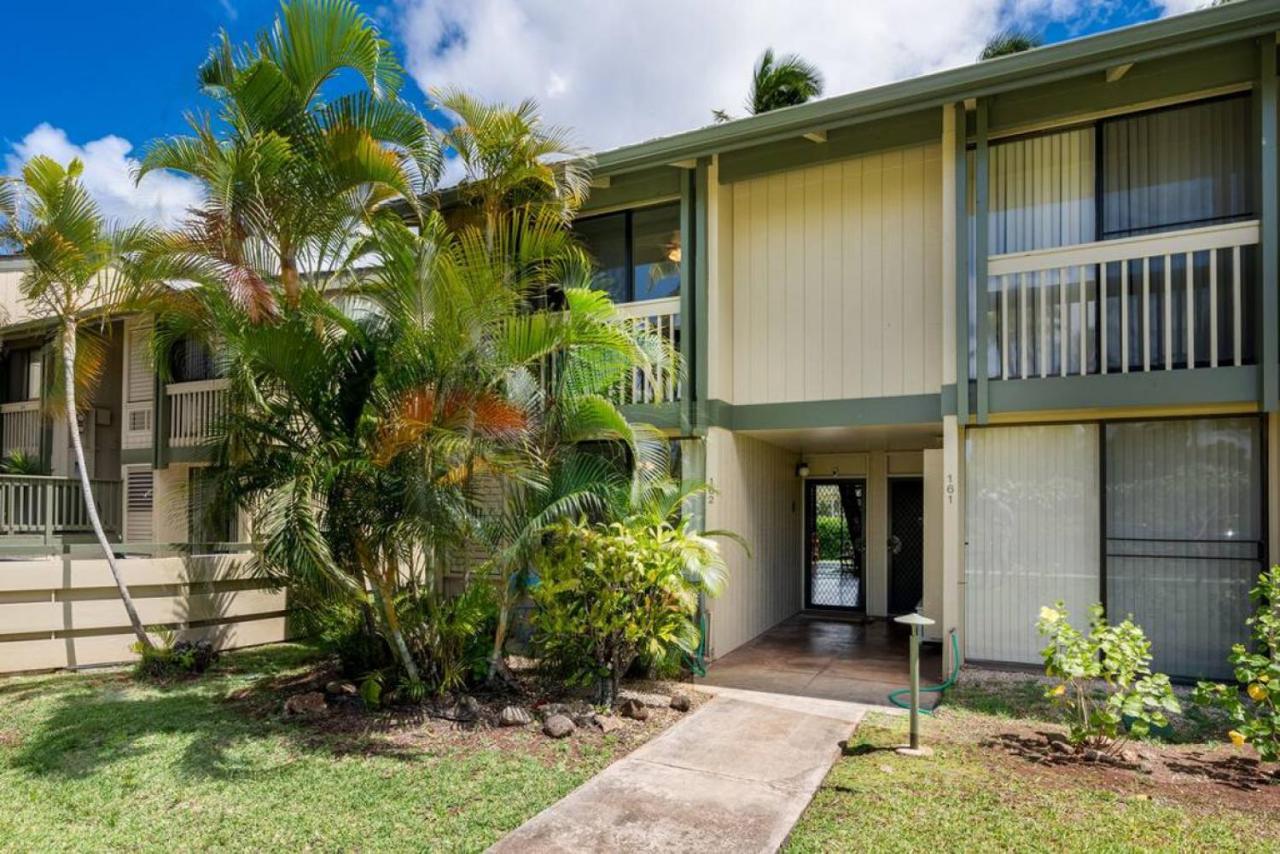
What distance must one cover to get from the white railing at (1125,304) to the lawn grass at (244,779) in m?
5.31

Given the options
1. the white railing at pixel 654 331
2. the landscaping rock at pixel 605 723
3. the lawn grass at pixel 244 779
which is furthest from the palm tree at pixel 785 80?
the lawn grass at pixel 244 779

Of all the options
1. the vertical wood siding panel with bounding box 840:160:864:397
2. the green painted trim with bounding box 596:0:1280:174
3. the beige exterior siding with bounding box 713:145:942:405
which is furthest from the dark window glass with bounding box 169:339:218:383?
the vertical wood siding panel with bounding box 840:160:864:397

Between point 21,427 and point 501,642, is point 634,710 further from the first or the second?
point 21,427

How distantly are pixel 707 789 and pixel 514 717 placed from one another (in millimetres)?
1787

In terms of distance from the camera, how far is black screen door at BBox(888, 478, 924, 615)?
11.1 m

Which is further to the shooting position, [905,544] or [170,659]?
[905,544]

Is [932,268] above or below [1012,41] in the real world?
below

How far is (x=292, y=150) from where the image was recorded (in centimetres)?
720

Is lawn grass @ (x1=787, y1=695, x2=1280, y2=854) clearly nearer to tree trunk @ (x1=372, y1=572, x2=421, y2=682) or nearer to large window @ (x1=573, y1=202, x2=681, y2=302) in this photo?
tree trunk @ (x1=372, y1=572, x2=421, y2=682)

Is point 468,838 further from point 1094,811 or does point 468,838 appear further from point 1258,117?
point 1258,117

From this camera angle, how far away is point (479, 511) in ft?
19.9

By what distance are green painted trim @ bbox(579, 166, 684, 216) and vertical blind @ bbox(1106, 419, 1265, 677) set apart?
201 inches

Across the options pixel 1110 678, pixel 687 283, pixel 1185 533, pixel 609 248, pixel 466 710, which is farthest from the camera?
pixel 609 248

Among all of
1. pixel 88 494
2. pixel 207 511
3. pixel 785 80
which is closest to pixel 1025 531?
pixel 207 511
